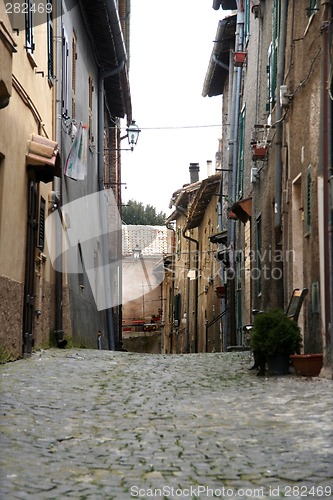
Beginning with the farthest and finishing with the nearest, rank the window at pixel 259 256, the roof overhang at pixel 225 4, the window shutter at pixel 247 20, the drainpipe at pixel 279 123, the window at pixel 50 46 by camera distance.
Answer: the roof overhang at pixel 225 4, the window shutter at pixel 247 20, the window at pixel 259 256, the window at pixel 50 46, the drainpipe at pixel 279 123

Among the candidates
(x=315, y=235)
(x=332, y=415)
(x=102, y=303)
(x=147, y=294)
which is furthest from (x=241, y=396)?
(x=147, y=294)

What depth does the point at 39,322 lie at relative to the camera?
13641mm

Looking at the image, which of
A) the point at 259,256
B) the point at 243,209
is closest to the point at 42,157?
the point at 259,256

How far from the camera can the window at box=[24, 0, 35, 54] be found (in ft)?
37.5

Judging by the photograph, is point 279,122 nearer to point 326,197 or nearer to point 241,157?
point 326,197

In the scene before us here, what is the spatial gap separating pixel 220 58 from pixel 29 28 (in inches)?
556

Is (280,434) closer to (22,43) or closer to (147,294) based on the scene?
(22,43)

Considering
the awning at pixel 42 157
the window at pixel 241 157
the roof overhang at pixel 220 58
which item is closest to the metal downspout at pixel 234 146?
the window at pixel 241 157

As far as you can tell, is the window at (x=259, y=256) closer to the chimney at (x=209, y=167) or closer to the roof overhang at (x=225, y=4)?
the roof overhang at (x=225, y=4)

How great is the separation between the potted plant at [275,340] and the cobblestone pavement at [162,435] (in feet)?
0.77

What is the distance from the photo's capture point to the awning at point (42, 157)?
12180mm

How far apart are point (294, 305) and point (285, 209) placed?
250 centimetres

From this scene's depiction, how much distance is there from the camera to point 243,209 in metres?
18.7

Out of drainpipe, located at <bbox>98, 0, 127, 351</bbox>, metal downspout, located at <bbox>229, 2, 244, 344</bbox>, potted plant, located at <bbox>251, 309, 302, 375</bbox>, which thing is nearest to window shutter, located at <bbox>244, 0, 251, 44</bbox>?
metal downspout, located at <bbox>229, 2, 244, 344</bbox>
